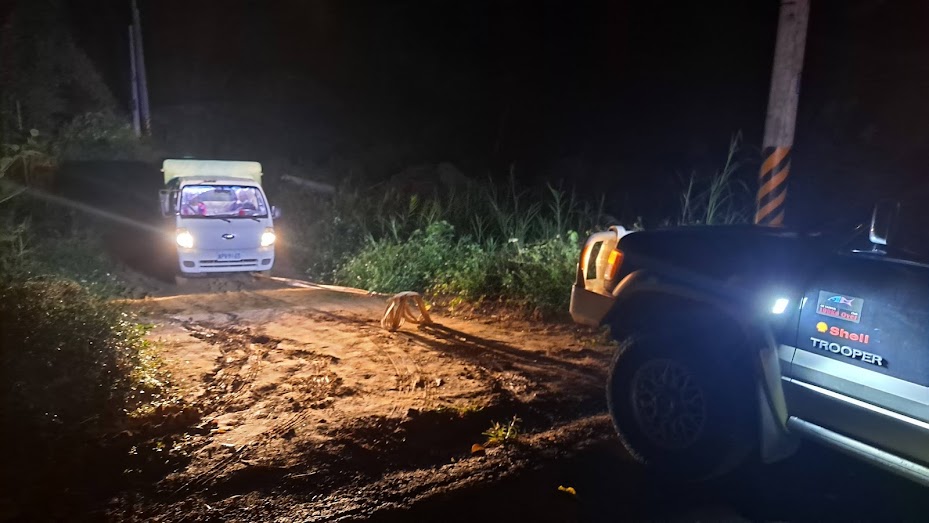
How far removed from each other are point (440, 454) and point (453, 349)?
237 cm

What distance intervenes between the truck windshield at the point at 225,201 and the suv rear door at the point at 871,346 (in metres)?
9.33

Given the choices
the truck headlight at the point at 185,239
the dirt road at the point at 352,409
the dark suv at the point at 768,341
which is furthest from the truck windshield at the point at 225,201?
the dark suv at the point at 768,341

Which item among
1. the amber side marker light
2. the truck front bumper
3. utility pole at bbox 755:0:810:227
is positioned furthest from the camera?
the truck front bumper

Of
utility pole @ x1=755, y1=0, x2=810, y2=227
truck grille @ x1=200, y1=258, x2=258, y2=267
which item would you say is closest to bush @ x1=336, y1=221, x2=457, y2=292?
truck grille @ x1=200, y1=258, x2=258, y2=267

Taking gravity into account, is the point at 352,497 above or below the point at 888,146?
below

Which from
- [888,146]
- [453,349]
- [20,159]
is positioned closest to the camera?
[453,349]

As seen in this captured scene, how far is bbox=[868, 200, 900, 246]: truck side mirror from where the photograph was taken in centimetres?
323

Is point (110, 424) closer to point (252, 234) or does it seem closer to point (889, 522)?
point (889, 522)

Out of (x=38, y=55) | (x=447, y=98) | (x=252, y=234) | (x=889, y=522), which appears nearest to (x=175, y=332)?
(x=252, y=234)

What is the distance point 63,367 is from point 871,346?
16.4 feet

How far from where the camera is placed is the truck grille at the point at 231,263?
1054 centimetres

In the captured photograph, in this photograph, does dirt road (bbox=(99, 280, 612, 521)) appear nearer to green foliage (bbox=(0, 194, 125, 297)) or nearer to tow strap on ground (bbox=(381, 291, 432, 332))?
tow strap on ground (bbox=(381, 291, 432, 332))

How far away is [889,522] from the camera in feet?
11.7

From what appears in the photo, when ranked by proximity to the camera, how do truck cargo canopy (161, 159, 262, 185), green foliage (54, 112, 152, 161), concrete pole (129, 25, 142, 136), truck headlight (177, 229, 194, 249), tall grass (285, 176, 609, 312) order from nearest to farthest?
1. tall grass (285, 176, 609, 312)
2. truck headlight (177, 229, 194, 249)
3. truck cargo canopy (161, 159, 262, 185)
4. green foliage (54, 112, 152, 161)
5. concrete pole (129, 25, 142, 136)
